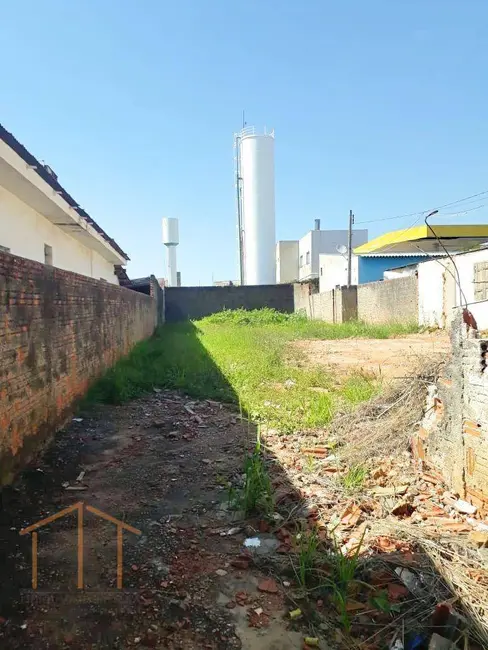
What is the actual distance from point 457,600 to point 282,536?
101cm

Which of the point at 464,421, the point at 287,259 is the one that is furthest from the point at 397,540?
the point at 287,259

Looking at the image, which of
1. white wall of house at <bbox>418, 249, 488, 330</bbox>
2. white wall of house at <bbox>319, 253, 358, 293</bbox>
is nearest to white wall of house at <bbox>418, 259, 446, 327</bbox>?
white wall of house at <bbox>418, 249, 488, 330</bbox>

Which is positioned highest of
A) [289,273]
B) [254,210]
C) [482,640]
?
[254,210]

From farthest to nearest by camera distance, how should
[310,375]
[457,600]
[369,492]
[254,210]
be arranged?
[254,210], [310,375], [369,492], [457,600]

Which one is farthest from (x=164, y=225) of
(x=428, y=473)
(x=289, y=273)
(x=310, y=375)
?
(x=428, y=473)

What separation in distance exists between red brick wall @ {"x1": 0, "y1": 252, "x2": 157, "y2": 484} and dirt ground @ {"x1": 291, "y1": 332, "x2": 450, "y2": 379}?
430 centimetres

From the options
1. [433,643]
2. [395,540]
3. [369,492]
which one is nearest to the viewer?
[433,643]

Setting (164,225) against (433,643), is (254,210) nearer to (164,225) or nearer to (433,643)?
(164,225)

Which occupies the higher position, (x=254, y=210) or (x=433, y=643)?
(x=254, y=210)

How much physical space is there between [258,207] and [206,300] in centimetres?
844

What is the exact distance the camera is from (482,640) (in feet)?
6.37

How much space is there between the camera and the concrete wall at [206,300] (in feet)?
81.3

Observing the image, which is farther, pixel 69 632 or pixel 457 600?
pixel 457 600

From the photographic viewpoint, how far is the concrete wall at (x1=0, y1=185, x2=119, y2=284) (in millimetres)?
6594
